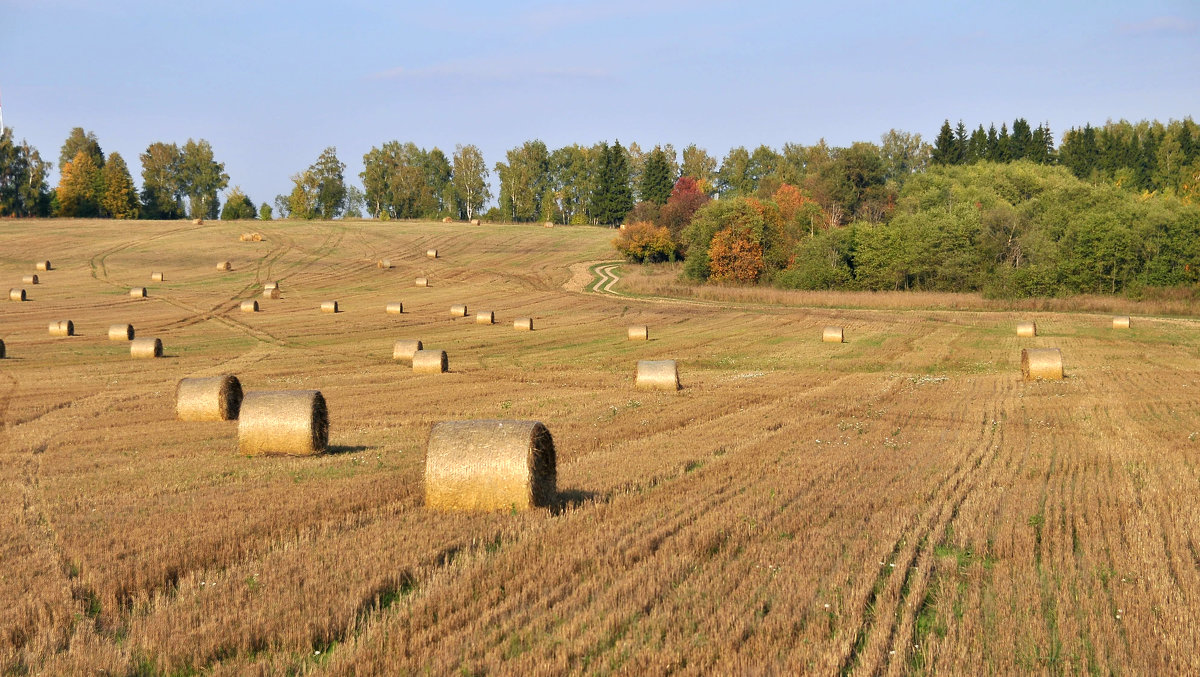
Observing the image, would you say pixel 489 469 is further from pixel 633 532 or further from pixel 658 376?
pixel 658 376

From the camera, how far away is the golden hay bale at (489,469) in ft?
37.1

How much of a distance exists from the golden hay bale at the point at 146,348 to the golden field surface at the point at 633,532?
3593 millimetres

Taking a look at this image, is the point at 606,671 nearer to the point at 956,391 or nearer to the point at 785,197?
the point at 956,391

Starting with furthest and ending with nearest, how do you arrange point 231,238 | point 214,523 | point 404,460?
point 231,238 → point 404,460 → point 214,523

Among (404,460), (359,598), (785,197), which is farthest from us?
(785,197)

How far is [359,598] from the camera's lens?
8148 millimetres

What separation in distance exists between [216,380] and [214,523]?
10.5 meters

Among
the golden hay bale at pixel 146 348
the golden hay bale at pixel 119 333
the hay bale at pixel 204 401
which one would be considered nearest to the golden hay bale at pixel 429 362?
the hay bale at pixel 204 401

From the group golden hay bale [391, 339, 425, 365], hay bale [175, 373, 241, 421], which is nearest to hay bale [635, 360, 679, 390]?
hay bale [175, 373, 241, 421]

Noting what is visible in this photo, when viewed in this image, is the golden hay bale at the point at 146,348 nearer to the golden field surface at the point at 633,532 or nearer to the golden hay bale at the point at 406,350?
the golden field surface at the point at 633,532

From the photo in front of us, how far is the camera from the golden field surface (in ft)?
24.0

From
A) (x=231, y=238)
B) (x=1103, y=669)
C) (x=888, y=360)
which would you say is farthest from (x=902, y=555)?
(x=231, y=238)

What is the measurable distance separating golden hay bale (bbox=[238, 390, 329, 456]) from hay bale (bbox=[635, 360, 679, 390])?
11562 mm

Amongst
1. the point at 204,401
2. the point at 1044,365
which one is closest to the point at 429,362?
the point at 204,401
